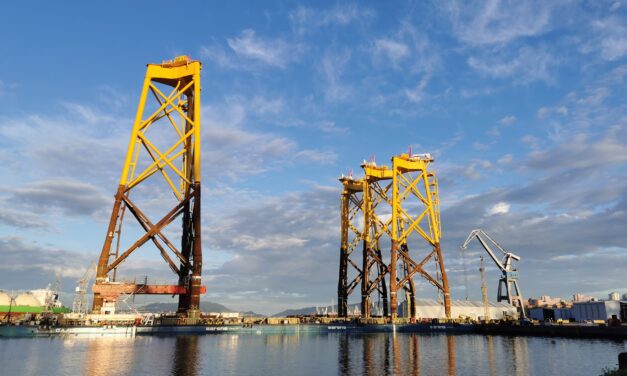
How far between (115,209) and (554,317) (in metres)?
90.3

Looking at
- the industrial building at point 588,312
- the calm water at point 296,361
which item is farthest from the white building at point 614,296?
the calm water at point 296,361

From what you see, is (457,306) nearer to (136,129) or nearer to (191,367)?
(136,129)

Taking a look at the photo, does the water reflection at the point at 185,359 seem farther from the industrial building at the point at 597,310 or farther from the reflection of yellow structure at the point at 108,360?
the industrial building at the point at 597,310

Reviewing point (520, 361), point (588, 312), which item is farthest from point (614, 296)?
point (520, 361)

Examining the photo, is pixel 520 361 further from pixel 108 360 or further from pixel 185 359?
pixel 108 360

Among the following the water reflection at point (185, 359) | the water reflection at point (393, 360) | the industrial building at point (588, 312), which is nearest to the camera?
the water reflection at point (185, 359)

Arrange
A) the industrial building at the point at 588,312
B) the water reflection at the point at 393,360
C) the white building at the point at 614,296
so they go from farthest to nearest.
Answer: the white building at the point at 614,296
the industrial building at the point at 588,312
the water reflection at the point at 393,360

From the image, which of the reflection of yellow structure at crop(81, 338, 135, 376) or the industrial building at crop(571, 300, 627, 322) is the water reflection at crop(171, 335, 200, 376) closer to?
the reflection of yellow structure at crop(81, 338, 135, 376)

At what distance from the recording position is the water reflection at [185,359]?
1157 inches

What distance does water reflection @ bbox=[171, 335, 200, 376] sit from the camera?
29391 millimetres

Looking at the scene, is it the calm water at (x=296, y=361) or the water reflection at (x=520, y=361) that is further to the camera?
the water reflection at (x=520, y=361)

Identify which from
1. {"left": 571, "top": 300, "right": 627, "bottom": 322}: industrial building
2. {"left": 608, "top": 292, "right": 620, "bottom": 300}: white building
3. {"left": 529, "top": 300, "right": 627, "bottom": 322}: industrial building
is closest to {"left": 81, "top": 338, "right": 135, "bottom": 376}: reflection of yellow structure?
{"left": 529, "top": 300, "right": 627, "bottom": 322}: industrial building

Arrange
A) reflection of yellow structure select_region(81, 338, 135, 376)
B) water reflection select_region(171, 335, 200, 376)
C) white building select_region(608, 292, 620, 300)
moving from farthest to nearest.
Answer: white building select_region(608, 292, 620, 300), water reflection select_region(171, 335, 200, 376), reflection of yellow structure select_region(81, 338, 135, 376)

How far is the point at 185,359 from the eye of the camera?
35469 mm
